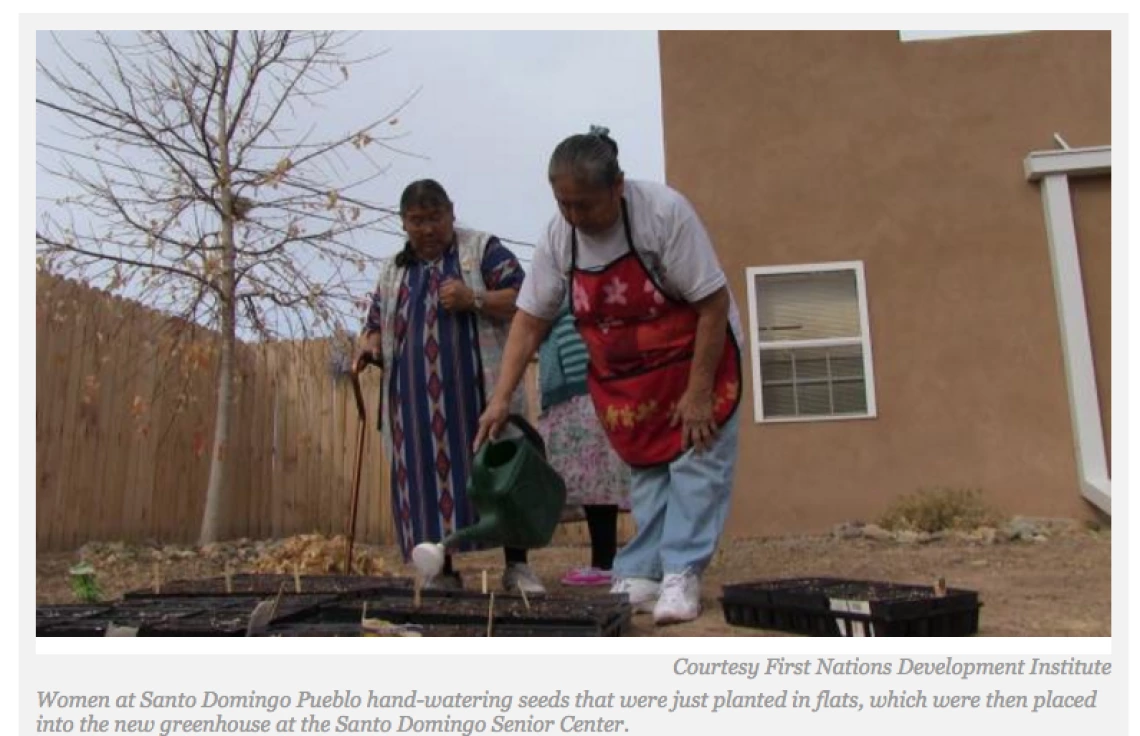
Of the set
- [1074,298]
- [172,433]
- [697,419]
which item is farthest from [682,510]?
[172,433]

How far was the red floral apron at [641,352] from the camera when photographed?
2.84m

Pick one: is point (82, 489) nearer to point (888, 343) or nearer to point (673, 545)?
point (673, 545)

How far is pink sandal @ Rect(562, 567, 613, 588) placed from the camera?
365 cm

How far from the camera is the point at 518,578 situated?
3.21 metres

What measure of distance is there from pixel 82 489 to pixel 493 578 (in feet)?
9.63

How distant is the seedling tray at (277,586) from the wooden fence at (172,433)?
2.53m

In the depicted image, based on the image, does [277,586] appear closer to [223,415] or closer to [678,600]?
[678,600]

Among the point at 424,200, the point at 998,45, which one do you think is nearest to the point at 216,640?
the point at 424,200

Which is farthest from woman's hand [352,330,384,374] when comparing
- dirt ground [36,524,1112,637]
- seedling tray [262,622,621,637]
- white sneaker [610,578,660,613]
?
seedling tray [262,622,621,637]

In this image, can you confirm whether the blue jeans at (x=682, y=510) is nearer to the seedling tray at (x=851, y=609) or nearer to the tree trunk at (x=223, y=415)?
the seedling tray at (x=851, y=609)

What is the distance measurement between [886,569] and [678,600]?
169cm

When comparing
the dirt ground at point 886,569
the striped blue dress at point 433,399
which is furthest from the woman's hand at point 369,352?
the dirt ground at point 886,569

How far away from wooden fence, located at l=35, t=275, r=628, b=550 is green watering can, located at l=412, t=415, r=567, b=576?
3.13m

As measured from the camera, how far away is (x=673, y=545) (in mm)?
2756
